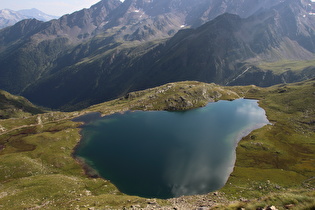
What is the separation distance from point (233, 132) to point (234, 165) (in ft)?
139

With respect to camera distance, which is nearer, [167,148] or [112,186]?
[112,186]

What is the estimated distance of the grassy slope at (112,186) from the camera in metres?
49.2

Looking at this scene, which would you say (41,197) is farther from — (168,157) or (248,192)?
(248,192)

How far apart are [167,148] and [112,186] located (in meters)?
37.9

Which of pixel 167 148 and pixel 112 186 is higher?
pixel 167 148

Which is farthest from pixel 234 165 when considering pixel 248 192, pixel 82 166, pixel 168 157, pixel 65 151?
pixel 65 151

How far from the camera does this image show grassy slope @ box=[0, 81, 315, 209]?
162 ft

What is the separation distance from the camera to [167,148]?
3932 inches

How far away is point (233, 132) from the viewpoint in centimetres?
12369

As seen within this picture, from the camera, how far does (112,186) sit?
69125 mm

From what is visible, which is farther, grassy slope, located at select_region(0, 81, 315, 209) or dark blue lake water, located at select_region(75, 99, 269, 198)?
dark blue lake water, located at select_region(75, 99, 269, 198)

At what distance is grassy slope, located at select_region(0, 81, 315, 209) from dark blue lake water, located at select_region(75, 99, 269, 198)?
622cm

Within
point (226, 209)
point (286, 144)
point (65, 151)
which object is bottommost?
point (286, 144)

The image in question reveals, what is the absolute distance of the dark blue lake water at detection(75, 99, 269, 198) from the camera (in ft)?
235
